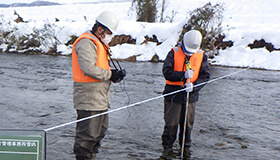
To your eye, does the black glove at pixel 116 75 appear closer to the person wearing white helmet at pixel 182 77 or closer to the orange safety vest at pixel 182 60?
the person wearing white helmet at pixel 182 77

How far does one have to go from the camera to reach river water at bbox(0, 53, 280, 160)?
4.82 m

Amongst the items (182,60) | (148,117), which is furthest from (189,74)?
(148,117)

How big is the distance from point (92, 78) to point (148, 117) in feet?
11.2

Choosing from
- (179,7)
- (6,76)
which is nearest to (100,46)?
(6,76)

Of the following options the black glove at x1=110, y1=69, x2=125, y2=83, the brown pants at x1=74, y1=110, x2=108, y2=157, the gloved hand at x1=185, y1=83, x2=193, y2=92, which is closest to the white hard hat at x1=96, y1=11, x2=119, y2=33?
the black glove at x1=110, y1=69, x2=125, y2=83

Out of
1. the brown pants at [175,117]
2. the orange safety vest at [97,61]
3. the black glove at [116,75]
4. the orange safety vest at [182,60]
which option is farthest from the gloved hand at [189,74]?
the orange safety vest at [97,61]

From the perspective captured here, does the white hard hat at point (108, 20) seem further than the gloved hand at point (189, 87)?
No

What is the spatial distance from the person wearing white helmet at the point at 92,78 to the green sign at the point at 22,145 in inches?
40.4

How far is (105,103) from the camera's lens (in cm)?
362

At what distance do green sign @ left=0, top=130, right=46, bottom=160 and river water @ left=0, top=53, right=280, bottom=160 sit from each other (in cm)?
181

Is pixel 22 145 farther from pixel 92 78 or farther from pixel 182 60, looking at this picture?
pixel 182 60

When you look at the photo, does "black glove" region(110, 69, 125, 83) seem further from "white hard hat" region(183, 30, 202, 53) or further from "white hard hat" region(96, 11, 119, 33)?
"white hard hat" region(183, 30, 202, 53)

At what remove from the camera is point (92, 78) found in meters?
3.49

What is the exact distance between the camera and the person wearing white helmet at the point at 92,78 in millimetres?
3396
